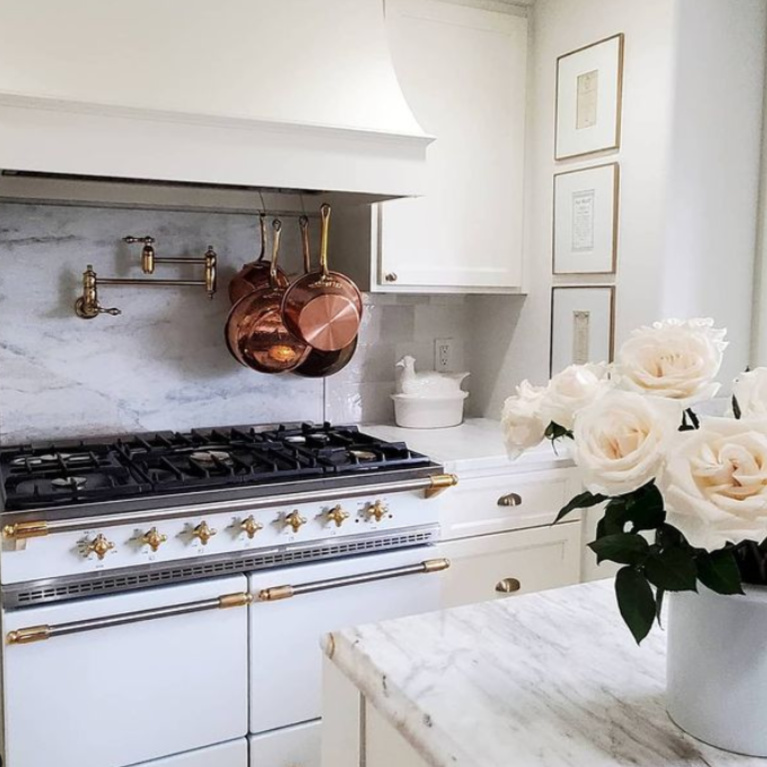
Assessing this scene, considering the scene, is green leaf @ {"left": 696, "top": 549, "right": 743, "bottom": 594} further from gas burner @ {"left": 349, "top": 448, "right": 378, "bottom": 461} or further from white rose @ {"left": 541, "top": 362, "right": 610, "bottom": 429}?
gas burner @ {"left": 349, "top": 448, "right": 378, "bottom": 461}

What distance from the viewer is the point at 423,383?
2.81 m

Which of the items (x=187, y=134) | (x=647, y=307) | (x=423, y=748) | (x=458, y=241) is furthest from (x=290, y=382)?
(x=423, y=748)

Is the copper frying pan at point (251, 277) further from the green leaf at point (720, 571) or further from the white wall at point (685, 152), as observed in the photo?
the green leaf at point (720, 571)

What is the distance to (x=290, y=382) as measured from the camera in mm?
2779

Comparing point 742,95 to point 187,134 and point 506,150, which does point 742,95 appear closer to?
point 506,150

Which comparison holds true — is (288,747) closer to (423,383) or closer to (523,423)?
(423,383)

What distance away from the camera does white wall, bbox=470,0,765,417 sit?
7.56 ft

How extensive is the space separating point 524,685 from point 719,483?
0.40 meters

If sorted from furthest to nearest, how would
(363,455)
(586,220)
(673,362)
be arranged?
1. (586,220)
2. (363,455)
3. (673,362)

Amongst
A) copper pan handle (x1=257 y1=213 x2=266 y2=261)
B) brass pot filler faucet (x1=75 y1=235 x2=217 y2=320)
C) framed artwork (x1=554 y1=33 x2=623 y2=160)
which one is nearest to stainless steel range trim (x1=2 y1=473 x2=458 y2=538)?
brass pot filler faucet (x1=75 y1=235 x2=217 y2=320)

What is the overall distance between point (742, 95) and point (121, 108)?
172cm

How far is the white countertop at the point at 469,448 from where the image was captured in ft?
7.75

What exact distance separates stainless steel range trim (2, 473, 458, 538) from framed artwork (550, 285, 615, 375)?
632 millimetres

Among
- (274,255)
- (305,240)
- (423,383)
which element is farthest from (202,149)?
(423,383)
